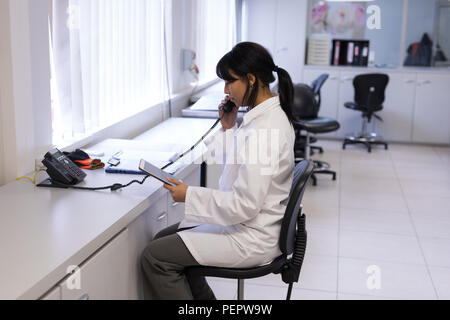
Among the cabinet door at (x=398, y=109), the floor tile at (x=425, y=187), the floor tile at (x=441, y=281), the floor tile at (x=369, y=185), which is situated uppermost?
the cabinet door at (x=398, y=109)

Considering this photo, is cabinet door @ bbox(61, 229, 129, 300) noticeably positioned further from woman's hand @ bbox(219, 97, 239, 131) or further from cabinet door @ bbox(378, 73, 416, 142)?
cabinet door @ bbox(378, 73, 416, 142)

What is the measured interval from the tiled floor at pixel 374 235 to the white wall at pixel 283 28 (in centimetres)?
166

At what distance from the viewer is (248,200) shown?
1.77 meters

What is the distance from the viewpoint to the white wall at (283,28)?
6887mm

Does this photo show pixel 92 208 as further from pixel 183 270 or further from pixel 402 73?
pixel 402 73

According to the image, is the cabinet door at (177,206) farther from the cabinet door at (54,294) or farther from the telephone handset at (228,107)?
the cabinet door at (54,294)

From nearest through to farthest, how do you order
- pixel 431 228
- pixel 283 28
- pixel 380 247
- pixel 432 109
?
pixel 380 247
pixel 431 228
pixel 432 109
pixel 283 28

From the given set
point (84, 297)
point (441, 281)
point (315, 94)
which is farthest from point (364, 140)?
point (84, 297)

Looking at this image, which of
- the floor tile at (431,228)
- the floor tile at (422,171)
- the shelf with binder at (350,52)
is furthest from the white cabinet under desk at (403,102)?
the floor tile at (431,228)

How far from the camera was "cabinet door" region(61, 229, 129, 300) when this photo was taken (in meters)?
1.48

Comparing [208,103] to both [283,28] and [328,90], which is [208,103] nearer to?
[328,90]

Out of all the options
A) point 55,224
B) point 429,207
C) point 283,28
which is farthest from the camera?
point 283,28

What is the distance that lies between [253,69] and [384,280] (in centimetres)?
171
